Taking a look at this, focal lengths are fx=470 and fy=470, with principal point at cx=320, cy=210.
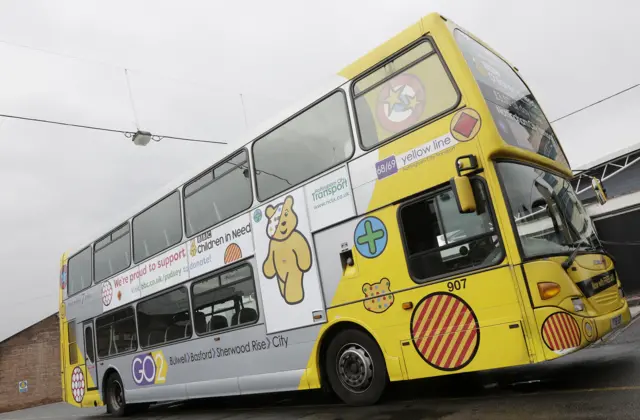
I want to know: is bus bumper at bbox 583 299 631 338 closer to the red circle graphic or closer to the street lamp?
the red circle graphic

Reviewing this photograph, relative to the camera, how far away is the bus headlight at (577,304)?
4.52 meters

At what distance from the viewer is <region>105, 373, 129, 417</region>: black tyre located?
10.5 metres

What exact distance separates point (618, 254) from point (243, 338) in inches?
574

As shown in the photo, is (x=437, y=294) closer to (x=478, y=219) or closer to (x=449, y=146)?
(x=478, y=219)

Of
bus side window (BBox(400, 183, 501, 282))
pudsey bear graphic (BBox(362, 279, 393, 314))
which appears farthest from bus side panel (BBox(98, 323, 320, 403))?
bus side window (BBox(400, 183, 501, 282))

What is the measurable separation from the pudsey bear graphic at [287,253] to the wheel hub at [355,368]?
1003mm

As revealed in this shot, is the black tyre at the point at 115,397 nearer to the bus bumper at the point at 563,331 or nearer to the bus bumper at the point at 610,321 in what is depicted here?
the bus bumper at the point at 563,331

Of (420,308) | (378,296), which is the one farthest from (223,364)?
(420,308)

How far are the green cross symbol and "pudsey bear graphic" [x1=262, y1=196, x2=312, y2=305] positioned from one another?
934 millimetres

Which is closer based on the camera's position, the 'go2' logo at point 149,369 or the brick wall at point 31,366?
the 'go2' logo at point 149,369

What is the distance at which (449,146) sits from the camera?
4.94 metres

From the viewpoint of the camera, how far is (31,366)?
25.0 metres

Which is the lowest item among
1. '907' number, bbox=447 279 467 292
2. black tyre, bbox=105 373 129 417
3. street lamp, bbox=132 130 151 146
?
black tyre, bbox=105 373 129 417

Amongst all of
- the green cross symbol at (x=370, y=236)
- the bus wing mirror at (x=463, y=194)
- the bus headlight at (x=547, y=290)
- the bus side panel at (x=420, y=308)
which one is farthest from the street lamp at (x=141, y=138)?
the bus headlight at (x=547, y=290)
